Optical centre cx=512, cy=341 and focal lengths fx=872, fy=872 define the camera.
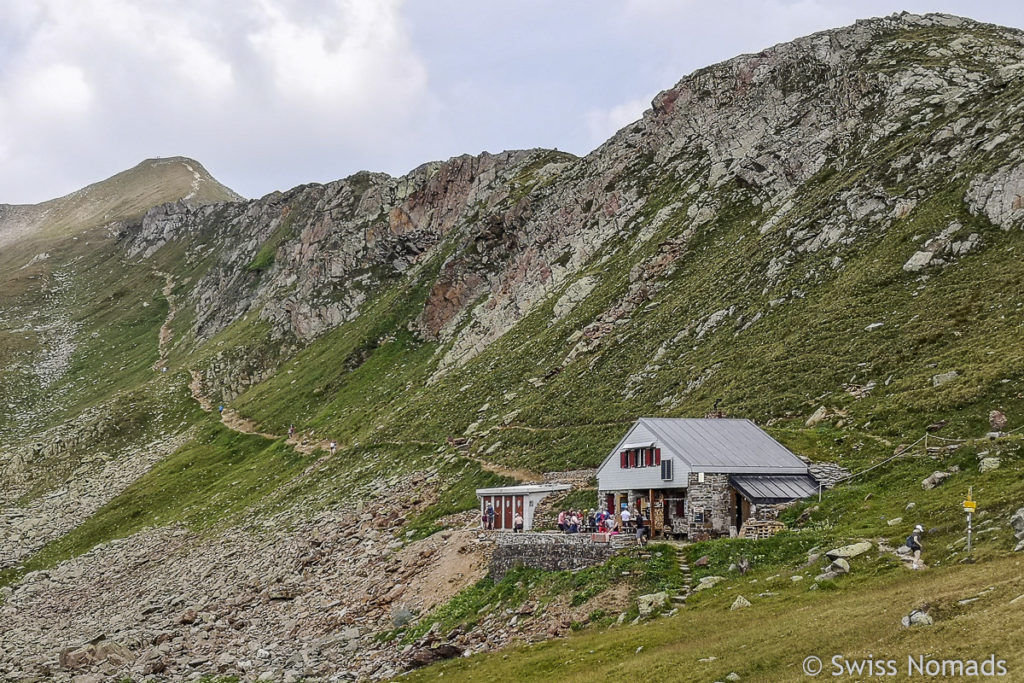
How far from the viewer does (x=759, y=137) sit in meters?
106

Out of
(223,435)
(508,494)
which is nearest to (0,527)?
(223,435)

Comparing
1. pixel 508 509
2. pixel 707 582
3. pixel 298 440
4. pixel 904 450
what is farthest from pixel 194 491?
pixel 904 450

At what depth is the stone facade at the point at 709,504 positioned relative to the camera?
42.3 meters

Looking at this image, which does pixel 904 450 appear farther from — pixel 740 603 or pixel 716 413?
pixel 740 603

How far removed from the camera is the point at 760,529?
129 ft

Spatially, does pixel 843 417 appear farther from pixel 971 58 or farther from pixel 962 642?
pixel 971 58

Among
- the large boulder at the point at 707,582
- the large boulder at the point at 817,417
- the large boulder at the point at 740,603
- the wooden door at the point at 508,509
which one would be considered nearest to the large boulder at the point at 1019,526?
the large boulder at the point at 740,603

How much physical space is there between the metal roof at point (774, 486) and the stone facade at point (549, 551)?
654 cm

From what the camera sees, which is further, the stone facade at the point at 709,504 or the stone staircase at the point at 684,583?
the stone facade at the point at 709,504

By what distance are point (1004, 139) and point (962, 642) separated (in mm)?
67524

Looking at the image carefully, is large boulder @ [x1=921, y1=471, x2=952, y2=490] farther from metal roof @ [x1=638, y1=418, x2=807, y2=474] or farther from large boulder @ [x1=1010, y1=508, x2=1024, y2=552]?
large boulder @ [x1=1010, y1=508, x2=1024, y2=552]

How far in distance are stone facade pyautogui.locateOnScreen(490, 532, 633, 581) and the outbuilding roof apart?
623 cm

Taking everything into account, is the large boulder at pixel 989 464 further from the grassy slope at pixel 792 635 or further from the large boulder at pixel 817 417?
the large boulder at pixel 817 417

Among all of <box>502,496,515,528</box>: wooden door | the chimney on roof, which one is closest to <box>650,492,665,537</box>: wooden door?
<box>502,496,515,528</box>: wooden door
